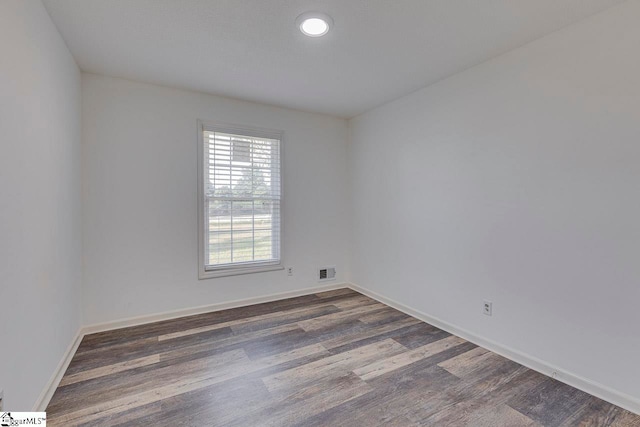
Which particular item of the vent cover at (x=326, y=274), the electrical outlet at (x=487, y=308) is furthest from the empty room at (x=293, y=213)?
the vent cover at (x=326, y=274)

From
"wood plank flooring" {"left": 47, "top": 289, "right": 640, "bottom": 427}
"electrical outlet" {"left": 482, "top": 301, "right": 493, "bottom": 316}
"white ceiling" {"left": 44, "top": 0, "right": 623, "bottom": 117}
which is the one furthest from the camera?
"electrical outlet" {"left": 482, "top": 301, "right": 493, "bottom": 316}

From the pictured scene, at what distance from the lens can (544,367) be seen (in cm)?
214

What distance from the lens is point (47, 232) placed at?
6.20 ft

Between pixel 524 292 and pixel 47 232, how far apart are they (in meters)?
3.35

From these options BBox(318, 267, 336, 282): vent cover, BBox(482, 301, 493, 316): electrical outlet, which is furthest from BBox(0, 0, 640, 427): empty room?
BBox(318, 267, 336, 282): vent cover

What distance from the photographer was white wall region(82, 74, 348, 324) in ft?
9.12

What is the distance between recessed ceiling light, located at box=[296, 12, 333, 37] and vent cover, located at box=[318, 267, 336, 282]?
2.84 metres

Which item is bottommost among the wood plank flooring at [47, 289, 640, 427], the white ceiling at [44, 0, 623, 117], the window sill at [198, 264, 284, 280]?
the wood plank flooring at [47, 289, 640, 427]

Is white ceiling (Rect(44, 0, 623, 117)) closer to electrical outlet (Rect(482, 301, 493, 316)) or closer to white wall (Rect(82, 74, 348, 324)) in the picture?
white wall (Rect(82, 74, 348, 324))

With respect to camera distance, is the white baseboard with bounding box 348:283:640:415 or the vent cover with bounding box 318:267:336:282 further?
the vent cover with bounding box 318:267:336:282

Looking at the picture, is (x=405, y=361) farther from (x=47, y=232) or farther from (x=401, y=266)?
(x=47, y=232)

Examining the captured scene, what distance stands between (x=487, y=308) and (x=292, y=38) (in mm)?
2660

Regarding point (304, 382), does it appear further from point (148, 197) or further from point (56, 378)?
point (148, 197)

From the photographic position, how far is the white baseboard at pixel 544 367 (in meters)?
1.79
